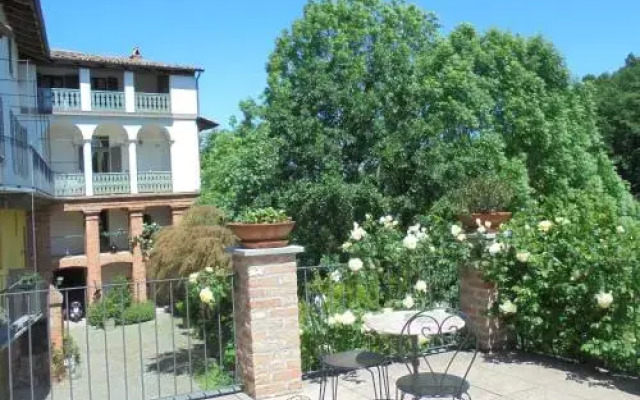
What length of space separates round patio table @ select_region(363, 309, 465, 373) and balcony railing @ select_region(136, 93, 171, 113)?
21.7 metres

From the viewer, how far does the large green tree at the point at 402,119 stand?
1297 cm

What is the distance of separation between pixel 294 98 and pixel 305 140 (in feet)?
4.53

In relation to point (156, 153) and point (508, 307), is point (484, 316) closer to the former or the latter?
point (508, 307)

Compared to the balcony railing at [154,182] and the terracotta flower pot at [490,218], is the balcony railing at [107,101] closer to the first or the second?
the balcony railing at [154,182]

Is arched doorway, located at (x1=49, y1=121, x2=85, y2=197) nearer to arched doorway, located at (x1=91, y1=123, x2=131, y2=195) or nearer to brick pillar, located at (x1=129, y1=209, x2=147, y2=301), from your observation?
arched doorway, located at (x1=91, y1=123, x2=131, y2=195)

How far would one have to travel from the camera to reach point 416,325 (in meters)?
3.87

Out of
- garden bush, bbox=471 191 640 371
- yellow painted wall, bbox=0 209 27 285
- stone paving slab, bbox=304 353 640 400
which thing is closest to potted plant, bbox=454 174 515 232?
garden bush, bbox=471 191 640 371

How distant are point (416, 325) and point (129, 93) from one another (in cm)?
2215

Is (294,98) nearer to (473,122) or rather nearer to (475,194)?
(473,122)

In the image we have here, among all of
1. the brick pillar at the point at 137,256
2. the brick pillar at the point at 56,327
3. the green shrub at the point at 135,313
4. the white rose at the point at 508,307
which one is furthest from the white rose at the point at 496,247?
the brick pillar at the point at 137,256

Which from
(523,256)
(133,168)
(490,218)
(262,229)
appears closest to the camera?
(262,229)

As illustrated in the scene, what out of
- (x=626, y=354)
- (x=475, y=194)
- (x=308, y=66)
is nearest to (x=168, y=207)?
(x=308, y=66)

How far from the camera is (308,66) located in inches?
598

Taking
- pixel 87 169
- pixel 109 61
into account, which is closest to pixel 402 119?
pixel 109 61
